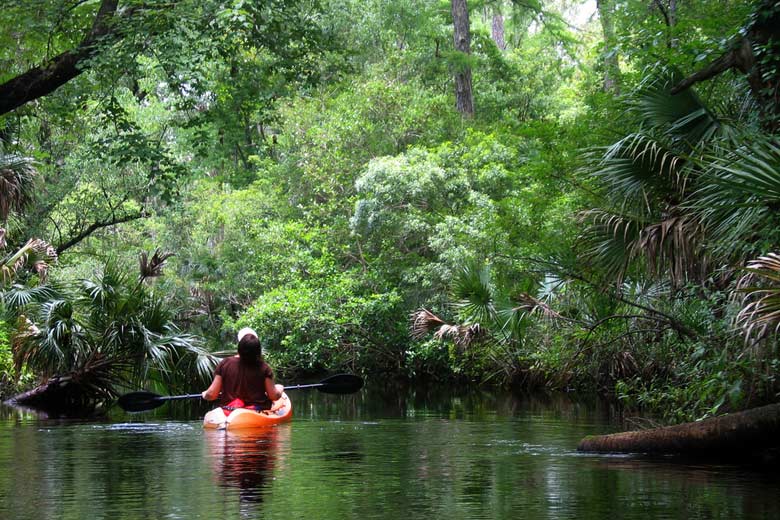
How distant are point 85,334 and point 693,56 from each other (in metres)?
11.5

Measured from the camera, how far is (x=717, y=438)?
32.3 feet

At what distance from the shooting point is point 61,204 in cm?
3275

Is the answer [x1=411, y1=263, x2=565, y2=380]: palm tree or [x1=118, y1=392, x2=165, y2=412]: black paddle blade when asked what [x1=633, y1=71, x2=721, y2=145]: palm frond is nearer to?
[x1=411, y1=263, x2=565, y2=380]: palm tree

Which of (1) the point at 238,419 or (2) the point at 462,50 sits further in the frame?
(2) the point at 462,50

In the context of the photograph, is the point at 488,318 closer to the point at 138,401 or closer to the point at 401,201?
the point at 138,401

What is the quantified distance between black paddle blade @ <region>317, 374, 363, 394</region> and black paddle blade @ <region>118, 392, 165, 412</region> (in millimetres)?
2759

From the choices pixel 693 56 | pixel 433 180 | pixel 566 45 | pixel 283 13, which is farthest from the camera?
pixel 566 45

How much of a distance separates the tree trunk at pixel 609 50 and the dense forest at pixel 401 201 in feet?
0.78

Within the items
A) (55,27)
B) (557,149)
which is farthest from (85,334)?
(557,149)

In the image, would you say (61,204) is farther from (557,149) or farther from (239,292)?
(557,149)

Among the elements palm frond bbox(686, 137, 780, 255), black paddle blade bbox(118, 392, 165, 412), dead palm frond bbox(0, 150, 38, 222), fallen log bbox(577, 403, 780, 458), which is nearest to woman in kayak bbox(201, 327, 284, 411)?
black paddle blade bbox(118, 392, 165, 412)

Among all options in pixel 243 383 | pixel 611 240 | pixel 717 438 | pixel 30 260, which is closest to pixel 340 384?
pixel 243 383

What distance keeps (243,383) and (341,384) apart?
115 inches

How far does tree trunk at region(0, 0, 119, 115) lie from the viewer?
12.2m
